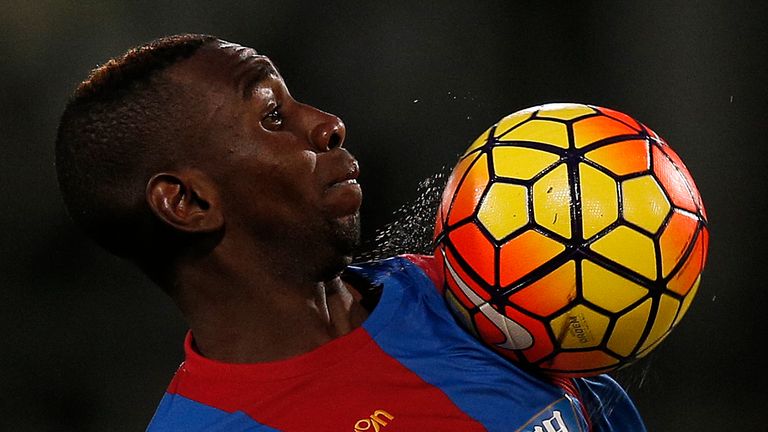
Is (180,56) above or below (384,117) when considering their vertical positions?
above

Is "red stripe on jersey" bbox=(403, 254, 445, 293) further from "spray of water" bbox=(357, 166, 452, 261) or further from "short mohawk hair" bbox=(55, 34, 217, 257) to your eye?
"short mohawk hair" bbox=(55, 34, 217, 257)

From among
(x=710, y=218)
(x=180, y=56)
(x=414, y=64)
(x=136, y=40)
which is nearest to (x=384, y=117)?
(x=414, y=64)

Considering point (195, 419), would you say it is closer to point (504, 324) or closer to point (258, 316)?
point (258, 316)

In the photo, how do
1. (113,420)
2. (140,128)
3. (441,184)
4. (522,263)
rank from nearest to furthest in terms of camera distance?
(522,263) → (140,128) → (441,184) → (113,420)

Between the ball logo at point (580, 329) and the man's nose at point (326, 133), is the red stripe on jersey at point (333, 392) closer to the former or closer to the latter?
the ball logo at point (580, 329)

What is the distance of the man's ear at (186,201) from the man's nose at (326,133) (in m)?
0.19

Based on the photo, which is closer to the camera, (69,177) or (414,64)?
(69,177)

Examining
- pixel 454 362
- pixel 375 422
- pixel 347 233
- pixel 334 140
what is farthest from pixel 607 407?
pixel 334 140

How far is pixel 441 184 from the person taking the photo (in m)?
2.00

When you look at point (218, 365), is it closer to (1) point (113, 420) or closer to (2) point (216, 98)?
(2) point (216, 98)

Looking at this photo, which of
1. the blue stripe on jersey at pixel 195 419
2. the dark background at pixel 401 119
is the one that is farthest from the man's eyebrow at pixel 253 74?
the dark background at pixel 401 119

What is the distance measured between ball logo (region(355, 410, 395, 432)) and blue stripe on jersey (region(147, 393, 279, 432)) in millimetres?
137

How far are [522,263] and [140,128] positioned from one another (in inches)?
27.0

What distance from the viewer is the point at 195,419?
1.69 metres
